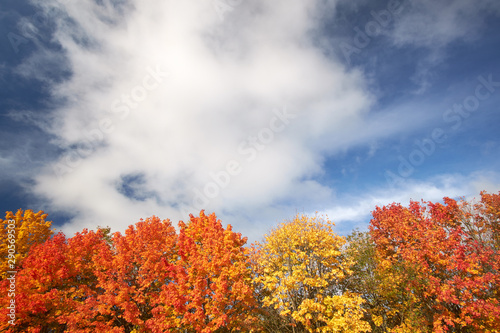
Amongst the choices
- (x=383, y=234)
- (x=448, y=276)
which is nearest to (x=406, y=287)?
(x=448, y=276)

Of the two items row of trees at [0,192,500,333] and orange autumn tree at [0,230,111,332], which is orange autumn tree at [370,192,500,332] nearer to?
row of trees at [0,192,500,333]

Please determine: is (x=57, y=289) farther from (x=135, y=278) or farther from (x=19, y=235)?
(x=19, y=235)

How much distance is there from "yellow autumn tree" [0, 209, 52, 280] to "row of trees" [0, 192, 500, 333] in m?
0.23

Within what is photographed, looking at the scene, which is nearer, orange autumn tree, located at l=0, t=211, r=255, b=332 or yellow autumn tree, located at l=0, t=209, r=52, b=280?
orange autumn tree, located at l=0, t=211, r=255, b=332

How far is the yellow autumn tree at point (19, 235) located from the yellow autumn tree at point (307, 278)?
25.7 metres

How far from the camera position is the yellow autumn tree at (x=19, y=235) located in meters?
26.3

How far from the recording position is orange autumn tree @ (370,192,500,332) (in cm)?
2098

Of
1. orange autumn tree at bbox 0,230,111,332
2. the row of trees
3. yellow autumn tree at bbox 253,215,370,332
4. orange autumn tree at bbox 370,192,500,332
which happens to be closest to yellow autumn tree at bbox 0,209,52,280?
the row of trees

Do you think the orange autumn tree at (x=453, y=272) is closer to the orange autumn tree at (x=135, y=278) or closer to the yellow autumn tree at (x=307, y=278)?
the yellow autumn tree at (x=307, y=278)

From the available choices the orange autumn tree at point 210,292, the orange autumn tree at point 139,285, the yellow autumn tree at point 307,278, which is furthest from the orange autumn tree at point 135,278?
the yellow autumn tree at point 307,278

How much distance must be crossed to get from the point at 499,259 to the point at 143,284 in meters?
30.9

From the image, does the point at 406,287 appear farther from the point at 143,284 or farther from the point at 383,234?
the point at 143,284

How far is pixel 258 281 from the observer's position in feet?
74.5

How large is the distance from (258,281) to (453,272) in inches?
718
